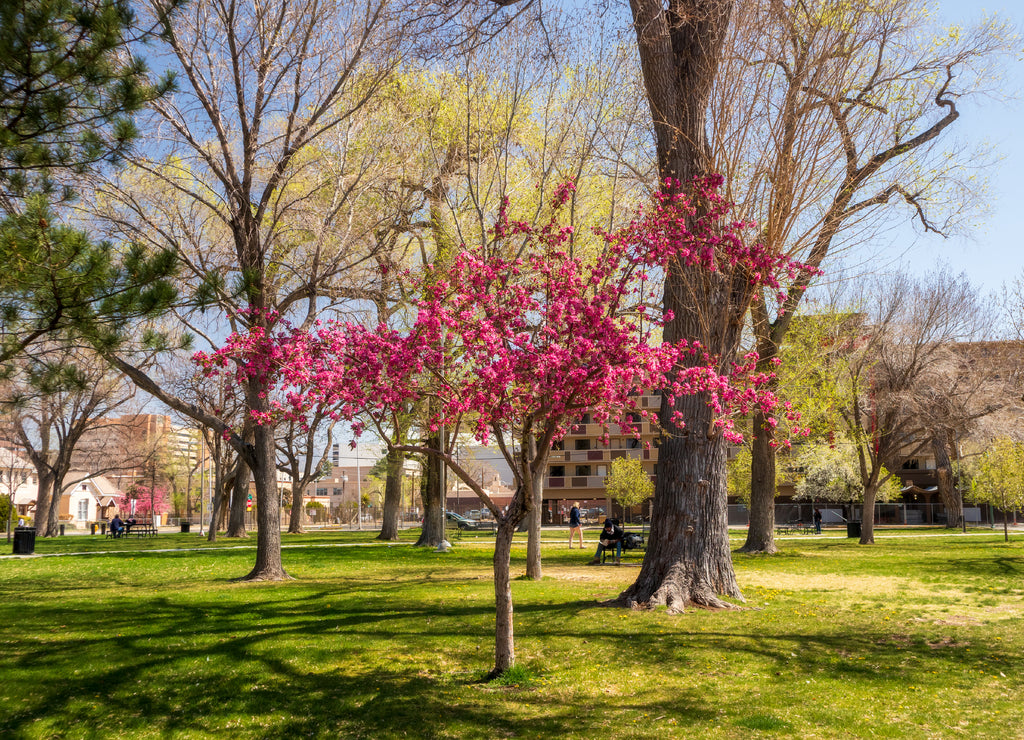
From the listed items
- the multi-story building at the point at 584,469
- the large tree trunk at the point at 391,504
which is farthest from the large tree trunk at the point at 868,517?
the multi-story building at the point at 584,469

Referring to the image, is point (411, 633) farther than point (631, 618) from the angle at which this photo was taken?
No

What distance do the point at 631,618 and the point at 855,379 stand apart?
21577 millimetres

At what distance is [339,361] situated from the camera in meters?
7.91

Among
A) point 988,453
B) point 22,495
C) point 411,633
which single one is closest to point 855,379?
point 988,453

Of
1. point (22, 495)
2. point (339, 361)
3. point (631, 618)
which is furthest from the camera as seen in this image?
point (22, 495)

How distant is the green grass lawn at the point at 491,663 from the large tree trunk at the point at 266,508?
3.80ft

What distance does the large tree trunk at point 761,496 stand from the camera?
23.5 meters

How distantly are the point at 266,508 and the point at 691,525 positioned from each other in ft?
30.1

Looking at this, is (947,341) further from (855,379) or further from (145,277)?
(145,277)

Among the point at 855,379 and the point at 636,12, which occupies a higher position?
the point at 636,12

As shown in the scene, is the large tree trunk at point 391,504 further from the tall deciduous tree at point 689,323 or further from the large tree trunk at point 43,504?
the tall deciduous tree at point 689,323

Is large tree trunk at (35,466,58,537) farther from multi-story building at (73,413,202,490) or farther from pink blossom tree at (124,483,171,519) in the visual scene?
pink blossom tree at (124,483,171,519)

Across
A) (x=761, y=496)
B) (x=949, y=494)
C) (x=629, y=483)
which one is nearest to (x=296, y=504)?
(x=629, y=483)

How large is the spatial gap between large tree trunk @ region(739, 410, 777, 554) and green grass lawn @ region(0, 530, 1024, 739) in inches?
324
